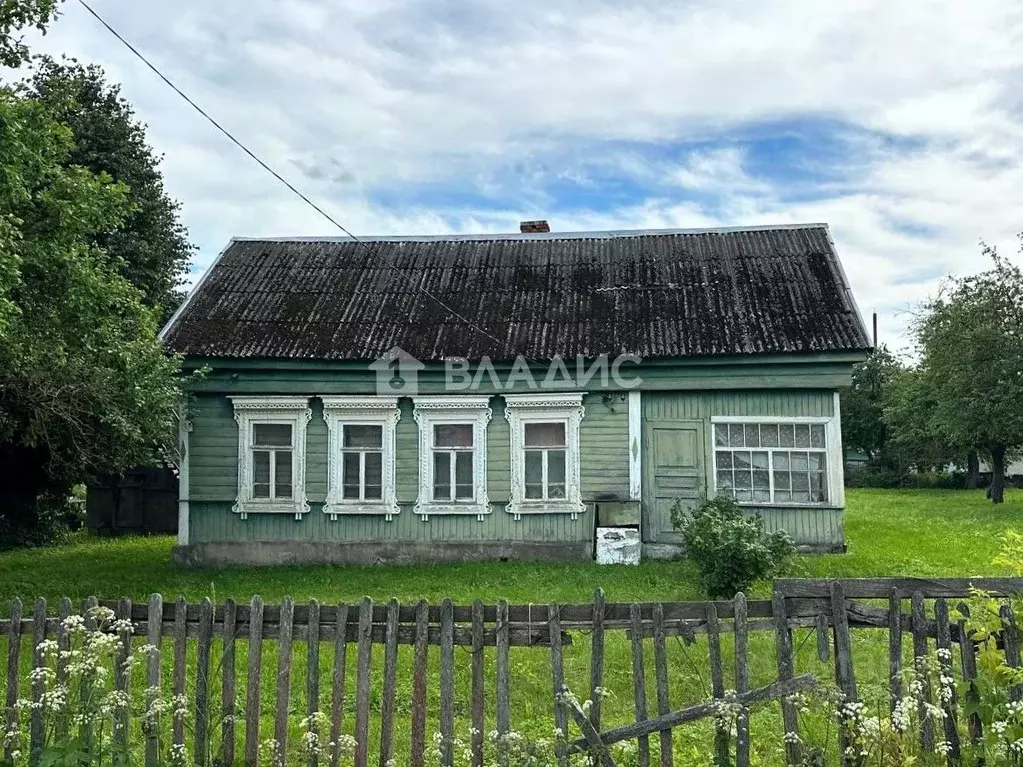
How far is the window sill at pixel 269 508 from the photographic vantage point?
1455 centimetres

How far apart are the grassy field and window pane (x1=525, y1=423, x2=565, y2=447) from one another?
1967 millimetres

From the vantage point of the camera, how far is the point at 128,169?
22562 mm

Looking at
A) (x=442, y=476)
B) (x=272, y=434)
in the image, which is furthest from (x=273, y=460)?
(x=442, y=476)

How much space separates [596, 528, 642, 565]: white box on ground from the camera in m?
13.7

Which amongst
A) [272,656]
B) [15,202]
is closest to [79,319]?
[15,202]

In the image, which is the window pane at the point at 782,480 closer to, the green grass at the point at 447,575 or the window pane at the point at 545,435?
the green grass at the point at 447,575

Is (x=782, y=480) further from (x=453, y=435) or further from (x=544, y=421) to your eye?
(x=453, y=435)

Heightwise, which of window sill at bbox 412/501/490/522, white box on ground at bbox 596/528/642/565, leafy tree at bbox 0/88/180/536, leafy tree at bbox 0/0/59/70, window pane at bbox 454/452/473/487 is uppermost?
leafy tree at bbox 0/0/59/70

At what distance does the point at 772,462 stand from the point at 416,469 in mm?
5596

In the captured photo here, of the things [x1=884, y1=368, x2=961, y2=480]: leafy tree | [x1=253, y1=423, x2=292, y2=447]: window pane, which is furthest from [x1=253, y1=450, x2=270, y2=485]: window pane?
[x1=884, y1=368, x2=961, y2=480]: leafy tree

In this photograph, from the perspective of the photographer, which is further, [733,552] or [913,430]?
[913,430]

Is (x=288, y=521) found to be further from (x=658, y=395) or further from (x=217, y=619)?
(x=217, y=619)

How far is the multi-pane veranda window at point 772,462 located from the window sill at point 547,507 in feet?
7.32

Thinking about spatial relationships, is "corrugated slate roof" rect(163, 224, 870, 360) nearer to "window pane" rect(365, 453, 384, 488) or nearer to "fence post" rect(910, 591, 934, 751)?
"window pane" rect(365, 453, 384, 488)
